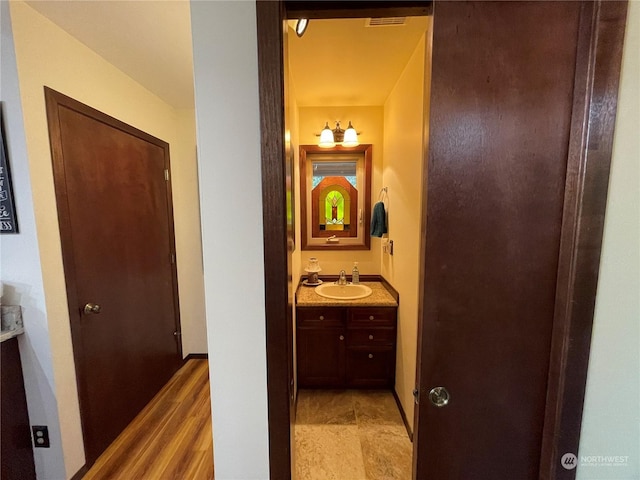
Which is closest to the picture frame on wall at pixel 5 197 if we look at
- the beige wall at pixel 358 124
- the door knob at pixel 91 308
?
the door knob at pixel 91 308

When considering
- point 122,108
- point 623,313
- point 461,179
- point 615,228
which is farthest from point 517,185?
point 122,108

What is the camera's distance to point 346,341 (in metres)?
2.13

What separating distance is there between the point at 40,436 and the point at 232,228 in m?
1.81

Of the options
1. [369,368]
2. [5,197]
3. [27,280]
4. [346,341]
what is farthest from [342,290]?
[5,197]

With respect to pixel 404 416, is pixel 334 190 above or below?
above

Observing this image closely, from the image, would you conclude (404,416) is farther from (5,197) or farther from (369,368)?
(5,197)

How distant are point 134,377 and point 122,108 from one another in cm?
207

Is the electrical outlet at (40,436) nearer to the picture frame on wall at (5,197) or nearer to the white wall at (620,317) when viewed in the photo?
the picture frame on wall at (5,197)

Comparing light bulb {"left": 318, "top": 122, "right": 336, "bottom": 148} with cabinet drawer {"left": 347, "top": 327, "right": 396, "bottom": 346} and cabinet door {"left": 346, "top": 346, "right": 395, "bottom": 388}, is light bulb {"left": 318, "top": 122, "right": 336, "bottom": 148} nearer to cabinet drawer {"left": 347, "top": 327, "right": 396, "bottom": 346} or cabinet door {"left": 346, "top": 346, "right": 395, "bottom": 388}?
cabinet drawer {"left": 347, "top": 327, "right": 396, "bottom": 346}

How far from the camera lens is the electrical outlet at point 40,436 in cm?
136

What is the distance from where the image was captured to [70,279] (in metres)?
1.45

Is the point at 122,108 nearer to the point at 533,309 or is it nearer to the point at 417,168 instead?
the point at 417,168

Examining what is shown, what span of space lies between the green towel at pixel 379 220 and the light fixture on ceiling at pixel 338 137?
0.65 metres

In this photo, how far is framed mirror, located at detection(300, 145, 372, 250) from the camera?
98.4 inches
